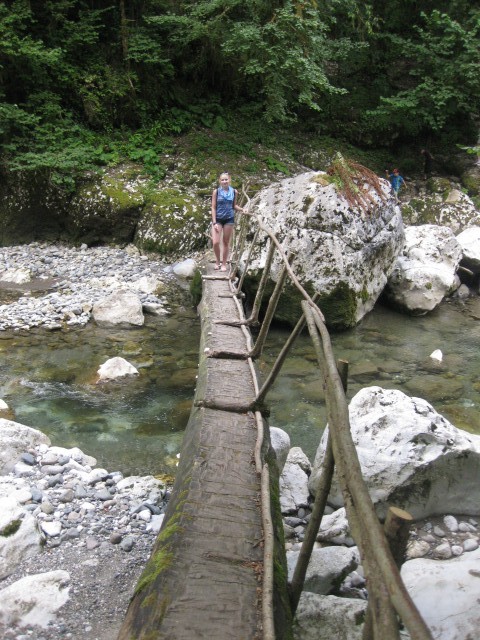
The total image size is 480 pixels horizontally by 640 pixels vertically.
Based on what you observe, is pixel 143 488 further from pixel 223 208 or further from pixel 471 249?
pixel 471 249

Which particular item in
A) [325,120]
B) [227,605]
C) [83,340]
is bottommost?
[83,340]

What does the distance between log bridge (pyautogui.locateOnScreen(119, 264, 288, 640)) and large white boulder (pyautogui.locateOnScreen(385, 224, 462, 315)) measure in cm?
585

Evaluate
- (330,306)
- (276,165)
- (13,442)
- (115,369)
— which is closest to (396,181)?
(276,165)

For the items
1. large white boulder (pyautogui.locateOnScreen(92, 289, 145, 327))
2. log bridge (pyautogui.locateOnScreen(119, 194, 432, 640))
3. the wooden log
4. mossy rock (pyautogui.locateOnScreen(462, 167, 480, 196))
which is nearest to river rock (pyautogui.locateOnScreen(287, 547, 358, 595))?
log bridge (pyautogui.locateOnScreen(119, 194, 432, 640))

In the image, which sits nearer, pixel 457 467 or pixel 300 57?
pixel 457 467

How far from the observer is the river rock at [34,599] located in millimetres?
2457

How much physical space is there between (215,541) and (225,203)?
17.7ft

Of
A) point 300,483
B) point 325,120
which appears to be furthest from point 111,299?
point 325,120

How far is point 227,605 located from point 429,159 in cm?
1538

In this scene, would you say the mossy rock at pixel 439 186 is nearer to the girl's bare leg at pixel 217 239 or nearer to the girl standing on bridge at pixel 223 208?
the girl's bare leg at pixel 217 239

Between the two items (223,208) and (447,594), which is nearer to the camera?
(447,594)

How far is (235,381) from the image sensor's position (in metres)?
4.03

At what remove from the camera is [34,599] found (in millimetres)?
2555

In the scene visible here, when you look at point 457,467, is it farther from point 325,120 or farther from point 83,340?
point 325,120
